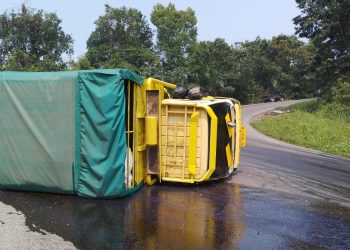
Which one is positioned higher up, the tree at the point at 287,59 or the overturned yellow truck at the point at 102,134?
the tree at the point at 287,59

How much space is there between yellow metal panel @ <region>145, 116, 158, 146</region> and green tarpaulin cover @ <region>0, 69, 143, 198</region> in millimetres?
712

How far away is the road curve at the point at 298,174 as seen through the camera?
7977mm

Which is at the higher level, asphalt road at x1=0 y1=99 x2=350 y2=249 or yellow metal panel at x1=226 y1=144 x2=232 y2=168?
yellow metal panel at x1=226 y1=144 x2=232 y2=168

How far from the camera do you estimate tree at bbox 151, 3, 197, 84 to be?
5338 cm

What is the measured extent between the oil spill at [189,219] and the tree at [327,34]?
26024 millimetres

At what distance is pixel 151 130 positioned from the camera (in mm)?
7375

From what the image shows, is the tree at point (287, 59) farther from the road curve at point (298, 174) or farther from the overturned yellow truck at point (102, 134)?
the overturned yellow truck at point (102, 134)

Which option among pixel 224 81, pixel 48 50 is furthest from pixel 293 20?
pixel 48 50

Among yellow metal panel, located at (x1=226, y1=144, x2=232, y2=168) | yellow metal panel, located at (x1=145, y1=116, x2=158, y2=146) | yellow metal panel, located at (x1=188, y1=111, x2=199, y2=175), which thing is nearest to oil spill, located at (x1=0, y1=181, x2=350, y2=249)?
yellow metal panel, located at (x1=188, y1=111, x2=199, y2=175)

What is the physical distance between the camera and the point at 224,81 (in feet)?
171

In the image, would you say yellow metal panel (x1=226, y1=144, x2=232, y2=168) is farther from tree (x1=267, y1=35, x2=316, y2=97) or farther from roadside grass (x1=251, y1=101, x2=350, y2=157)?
tree (x1=267, y1=35, x2=316, y2=97)

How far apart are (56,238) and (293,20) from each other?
33430mm

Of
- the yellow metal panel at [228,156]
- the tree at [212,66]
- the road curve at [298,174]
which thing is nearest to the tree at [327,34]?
the tree at [212,66]

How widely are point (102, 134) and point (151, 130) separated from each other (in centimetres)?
109
